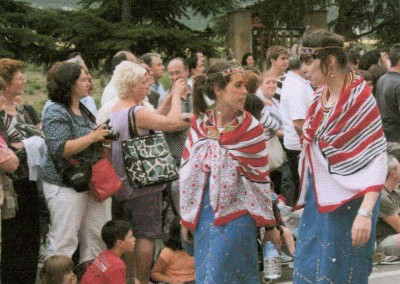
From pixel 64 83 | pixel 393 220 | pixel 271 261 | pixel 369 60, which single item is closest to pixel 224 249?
pixel 271 261

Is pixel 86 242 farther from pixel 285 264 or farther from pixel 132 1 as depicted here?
pixel 132 1

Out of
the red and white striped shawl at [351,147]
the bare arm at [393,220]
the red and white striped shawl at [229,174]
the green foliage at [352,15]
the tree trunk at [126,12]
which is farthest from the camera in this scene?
the green foliage at [352,15]

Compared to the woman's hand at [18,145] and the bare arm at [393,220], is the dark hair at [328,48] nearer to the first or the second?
the woman's hand at [18,145]

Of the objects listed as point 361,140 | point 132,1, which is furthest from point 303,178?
point 132,1

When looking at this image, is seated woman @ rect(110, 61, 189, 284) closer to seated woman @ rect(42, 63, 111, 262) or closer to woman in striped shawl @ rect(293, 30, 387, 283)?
seated woman @ rect(42, 63, 111, 262)

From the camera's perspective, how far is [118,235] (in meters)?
7.95

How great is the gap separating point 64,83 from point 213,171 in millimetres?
1906

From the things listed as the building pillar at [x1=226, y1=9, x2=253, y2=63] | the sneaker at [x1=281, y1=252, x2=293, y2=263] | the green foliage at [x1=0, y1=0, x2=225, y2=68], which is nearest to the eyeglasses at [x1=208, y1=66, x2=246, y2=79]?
the sneaker at [x1=281, y1=252, x2=293, y2=263]

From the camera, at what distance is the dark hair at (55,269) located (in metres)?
7.50

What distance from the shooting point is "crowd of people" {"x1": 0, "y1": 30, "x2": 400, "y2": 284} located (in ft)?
19.6

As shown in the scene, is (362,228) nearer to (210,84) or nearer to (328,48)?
(328,48)

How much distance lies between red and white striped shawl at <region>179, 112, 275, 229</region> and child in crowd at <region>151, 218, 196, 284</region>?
7.28ft

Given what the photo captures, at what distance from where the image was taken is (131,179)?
8.14 meters

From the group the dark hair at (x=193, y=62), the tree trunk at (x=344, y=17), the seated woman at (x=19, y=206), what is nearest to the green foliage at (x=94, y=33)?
the dark hair at (x=193, y=62)
